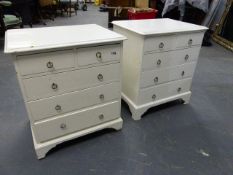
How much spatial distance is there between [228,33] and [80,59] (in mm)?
3706

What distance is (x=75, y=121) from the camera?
1352 mm

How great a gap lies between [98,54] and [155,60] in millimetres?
552

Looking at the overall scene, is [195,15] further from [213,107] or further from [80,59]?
[80,59]

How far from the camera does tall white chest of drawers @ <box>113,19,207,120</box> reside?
1.45m

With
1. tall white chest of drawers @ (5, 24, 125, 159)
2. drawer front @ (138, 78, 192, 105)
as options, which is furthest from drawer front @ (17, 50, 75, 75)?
drawer front @ (138, 78, 192, 105)

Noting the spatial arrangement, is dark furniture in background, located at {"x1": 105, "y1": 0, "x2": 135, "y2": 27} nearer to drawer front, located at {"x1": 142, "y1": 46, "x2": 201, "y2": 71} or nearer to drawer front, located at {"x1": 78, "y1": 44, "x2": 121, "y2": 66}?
drawer front, located at {"x1": 142, "y1": 46, "x2": 201, "y2": 71}

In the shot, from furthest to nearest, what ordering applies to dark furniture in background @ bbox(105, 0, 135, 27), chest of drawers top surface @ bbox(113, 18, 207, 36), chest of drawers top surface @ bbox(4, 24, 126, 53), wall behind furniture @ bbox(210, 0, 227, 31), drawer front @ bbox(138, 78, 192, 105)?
dark furniture in background @ bbox(105, 0, 135, 27) < wall behind furniture @ bbox(210, 0, 227, 31) < drawer front @ bbox(138, 78, 192, 105) < chest of drawers top surface @ bbox(113, 18, 207, 36) < chest of drawers top surface @ bbox(4, 24, 126, 53)

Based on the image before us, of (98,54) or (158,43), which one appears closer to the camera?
(98,54)

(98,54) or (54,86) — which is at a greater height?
(98,54)

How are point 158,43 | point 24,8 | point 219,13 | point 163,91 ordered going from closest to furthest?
point 158,43 → point 163,91 → point 219,13 → point 24,8

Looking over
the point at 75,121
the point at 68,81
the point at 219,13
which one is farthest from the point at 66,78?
the point at 219,13

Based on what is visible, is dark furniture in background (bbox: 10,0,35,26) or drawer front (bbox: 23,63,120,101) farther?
dark furniture in background (bbox: 10,0,35,26)

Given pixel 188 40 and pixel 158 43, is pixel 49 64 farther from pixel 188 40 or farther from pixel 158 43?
pixel 188 40

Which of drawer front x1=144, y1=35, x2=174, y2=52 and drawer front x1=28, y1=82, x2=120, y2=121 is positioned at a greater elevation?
drawer front x1=144, y1=35, x2=174, y2=52
